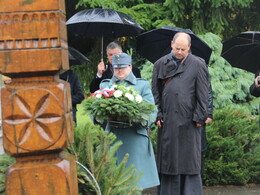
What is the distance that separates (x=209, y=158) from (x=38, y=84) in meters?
4.93

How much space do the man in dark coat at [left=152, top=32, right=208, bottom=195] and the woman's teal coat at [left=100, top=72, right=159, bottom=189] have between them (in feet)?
0.99

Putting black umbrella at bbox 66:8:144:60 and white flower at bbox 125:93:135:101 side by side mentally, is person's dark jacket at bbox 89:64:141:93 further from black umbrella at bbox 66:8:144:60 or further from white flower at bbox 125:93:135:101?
white flower at bbox 125:93:135:101

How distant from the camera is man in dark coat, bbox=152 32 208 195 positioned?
484cm

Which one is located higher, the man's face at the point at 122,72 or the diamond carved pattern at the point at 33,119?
the diamond carved pattern at the point at 33,119

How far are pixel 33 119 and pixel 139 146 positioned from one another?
2644mm

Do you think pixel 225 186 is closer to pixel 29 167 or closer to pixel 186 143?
pixel 186 143

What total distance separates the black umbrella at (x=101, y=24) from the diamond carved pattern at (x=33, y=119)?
383 centimetres

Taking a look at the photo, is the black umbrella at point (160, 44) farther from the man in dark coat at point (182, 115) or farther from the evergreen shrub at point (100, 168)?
the evergreen shrub at point (100, 168)

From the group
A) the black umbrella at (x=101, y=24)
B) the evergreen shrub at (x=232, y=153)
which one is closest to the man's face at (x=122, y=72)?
the black umbrella at (x=101, y=24)

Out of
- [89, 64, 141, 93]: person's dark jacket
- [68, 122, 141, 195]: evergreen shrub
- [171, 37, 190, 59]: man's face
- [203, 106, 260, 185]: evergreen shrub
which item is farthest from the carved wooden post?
[203, 106, 260, 185]: evergreen shrub

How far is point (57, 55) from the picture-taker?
210cm

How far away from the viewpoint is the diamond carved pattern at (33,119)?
2.10 metres

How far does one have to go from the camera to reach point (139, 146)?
15.3 feet

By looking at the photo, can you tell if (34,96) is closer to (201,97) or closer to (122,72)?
(122,72)
